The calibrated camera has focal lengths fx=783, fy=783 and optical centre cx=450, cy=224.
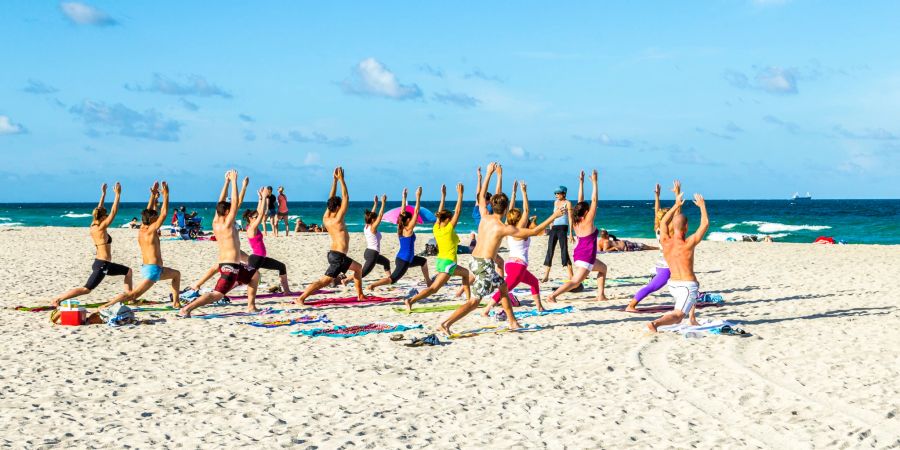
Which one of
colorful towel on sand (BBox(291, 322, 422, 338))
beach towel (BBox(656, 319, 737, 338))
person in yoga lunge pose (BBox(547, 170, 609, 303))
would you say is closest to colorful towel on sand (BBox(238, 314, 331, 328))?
colorful towel on sand (BBox(291, 322, 422, 338))

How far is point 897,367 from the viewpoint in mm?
7965

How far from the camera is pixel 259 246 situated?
13047mm

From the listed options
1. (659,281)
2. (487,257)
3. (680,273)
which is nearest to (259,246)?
(487,257)

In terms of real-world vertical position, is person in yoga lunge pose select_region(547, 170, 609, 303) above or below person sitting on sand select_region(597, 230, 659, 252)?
above

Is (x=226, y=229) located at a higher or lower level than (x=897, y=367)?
higher

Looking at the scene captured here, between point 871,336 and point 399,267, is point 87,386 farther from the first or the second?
point 871,336

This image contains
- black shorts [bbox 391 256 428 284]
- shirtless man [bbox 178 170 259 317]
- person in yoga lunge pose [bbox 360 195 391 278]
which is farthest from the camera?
person in yoga lunge pose [bbox 360 195 391 278]

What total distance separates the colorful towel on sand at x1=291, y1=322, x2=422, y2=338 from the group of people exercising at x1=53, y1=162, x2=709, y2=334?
712 mm

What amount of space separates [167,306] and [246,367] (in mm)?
4955

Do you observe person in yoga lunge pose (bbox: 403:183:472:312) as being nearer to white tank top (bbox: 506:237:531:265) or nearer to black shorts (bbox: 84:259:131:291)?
white tank top (bbox: 506:237:531:265)

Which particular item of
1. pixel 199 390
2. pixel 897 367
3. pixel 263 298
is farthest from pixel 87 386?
pixel 897 367

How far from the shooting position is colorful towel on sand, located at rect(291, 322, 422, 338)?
9.97m

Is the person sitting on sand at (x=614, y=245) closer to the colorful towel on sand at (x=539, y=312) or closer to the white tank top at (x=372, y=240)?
the white tank top at (x=372, y=240)

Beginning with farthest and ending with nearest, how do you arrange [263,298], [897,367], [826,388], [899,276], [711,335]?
[899,276], [263,298], [711,335], [897,367], [826,388]
